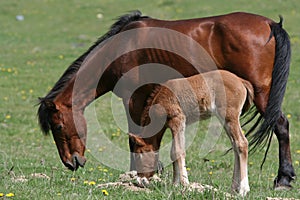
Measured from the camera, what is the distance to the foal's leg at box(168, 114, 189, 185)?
6.66m

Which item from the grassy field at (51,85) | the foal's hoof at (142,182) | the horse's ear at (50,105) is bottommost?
the grassy field at (51,85)

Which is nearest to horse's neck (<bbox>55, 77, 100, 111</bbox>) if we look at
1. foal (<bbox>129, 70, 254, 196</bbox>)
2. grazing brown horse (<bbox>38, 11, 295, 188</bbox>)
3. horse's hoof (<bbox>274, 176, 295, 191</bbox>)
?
grazing brown horse (<bbox>38, 11, 295, 188</bbox>)

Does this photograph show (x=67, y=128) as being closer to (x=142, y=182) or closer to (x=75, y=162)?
(x=75, y=162)

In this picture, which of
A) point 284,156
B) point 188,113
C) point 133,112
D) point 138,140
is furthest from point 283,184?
point 138,140

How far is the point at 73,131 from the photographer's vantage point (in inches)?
323

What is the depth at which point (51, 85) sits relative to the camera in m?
15.9

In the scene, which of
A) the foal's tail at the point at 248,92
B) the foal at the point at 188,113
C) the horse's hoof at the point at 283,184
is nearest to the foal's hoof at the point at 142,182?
the foal at the point at 188,113

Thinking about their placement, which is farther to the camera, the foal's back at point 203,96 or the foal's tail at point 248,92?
the foal's tail at point 248,92

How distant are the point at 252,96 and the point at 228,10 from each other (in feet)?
56.8

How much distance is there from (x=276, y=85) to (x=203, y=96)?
1295mm

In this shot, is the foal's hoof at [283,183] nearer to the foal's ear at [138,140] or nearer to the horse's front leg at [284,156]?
the horse's front leg at [284,156]

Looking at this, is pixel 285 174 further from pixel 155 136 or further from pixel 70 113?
pixel 70 113

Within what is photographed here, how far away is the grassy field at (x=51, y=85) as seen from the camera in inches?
239

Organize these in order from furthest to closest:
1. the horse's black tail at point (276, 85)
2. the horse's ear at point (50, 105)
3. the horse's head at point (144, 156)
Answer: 1. the horse's ear at point (50, 105)
2. the horse's black tail at point (276, 85)
3. the horse's head at point (144, 156)
